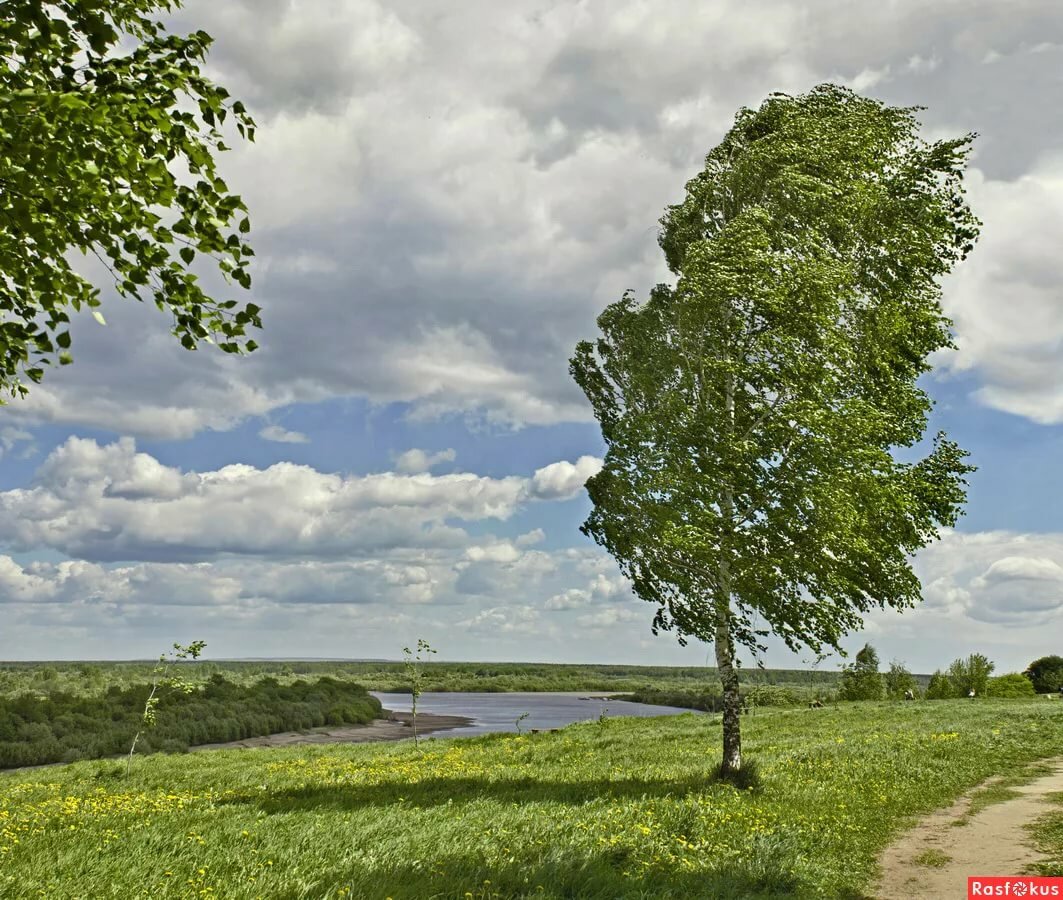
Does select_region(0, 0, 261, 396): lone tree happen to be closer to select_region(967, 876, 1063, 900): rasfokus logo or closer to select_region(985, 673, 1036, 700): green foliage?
select_region(967, 876, 1063, 900): rasfokus logo

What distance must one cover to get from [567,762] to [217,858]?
16.9 meters

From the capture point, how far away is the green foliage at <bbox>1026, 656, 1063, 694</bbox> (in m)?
62.0

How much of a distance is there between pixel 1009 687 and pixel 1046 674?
1051cm

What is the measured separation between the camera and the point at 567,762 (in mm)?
23750

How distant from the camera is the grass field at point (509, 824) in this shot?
791cm

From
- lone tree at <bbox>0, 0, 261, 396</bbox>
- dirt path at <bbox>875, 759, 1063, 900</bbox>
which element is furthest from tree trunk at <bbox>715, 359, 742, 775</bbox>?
lone tree at <bbox>0, 0, 261, 396</bbox>

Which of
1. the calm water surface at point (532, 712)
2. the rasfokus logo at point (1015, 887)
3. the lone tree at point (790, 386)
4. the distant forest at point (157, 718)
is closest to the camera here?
the rasfokus logo at point (1015, 887)

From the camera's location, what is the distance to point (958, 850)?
11430 millimetres

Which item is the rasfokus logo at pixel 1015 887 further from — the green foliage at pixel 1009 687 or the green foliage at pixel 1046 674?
the green foliage at pixel 1046 674

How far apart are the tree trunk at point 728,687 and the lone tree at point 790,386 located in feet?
0.14

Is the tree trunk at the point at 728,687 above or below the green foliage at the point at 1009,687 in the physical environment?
above

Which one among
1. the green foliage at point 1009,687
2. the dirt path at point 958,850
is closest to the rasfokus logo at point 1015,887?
the dirt path at point 958,850

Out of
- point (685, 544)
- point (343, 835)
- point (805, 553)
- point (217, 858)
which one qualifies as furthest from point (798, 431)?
point (217, 858)

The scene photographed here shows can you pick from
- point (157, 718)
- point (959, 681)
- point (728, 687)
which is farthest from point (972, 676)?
point (157, 718)
